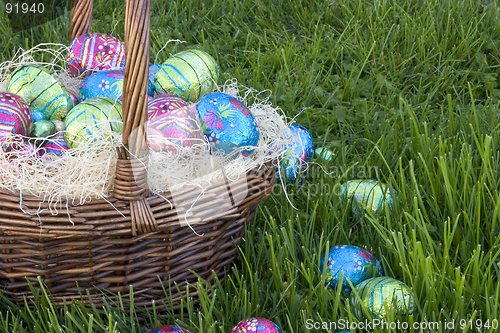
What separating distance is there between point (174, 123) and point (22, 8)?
2771mm

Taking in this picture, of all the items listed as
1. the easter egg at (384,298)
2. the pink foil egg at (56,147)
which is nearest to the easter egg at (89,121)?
the pink foil egg at (56,147)

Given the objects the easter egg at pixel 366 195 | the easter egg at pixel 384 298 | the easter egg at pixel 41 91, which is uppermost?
the easter egg at pixel 41 91

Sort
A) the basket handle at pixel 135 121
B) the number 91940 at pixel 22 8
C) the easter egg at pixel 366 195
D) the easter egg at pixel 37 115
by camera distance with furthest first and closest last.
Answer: the number 91940 at pixel 22 8 → the easter egg at pixel 366 195 → the easter egg at pixel 37 115 → the basket handle at pixel 135 121

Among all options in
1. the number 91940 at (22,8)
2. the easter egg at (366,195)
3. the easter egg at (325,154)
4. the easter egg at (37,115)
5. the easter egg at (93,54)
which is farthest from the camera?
the number 91940 at (22,8)

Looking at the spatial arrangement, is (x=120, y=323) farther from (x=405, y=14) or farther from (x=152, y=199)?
(x=405, y=14)

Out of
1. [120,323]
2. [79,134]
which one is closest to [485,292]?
[120,323]

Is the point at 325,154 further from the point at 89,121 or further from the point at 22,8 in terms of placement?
the point at 22,8

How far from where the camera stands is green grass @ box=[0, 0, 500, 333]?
5.20ft

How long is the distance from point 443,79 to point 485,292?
5.80 ft

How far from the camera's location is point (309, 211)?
2.08 m

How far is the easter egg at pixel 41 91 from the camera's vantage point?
1.87 meters

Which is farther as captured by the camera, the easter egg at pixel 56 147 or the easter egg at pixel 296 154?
the easter egg at pixel 296 154

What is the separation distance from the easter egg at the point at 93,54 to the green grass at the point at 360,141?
86 cm

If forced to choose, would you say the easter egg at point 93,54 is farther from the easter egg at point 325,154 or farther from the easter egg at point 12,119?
the easter egg at point 325,154
